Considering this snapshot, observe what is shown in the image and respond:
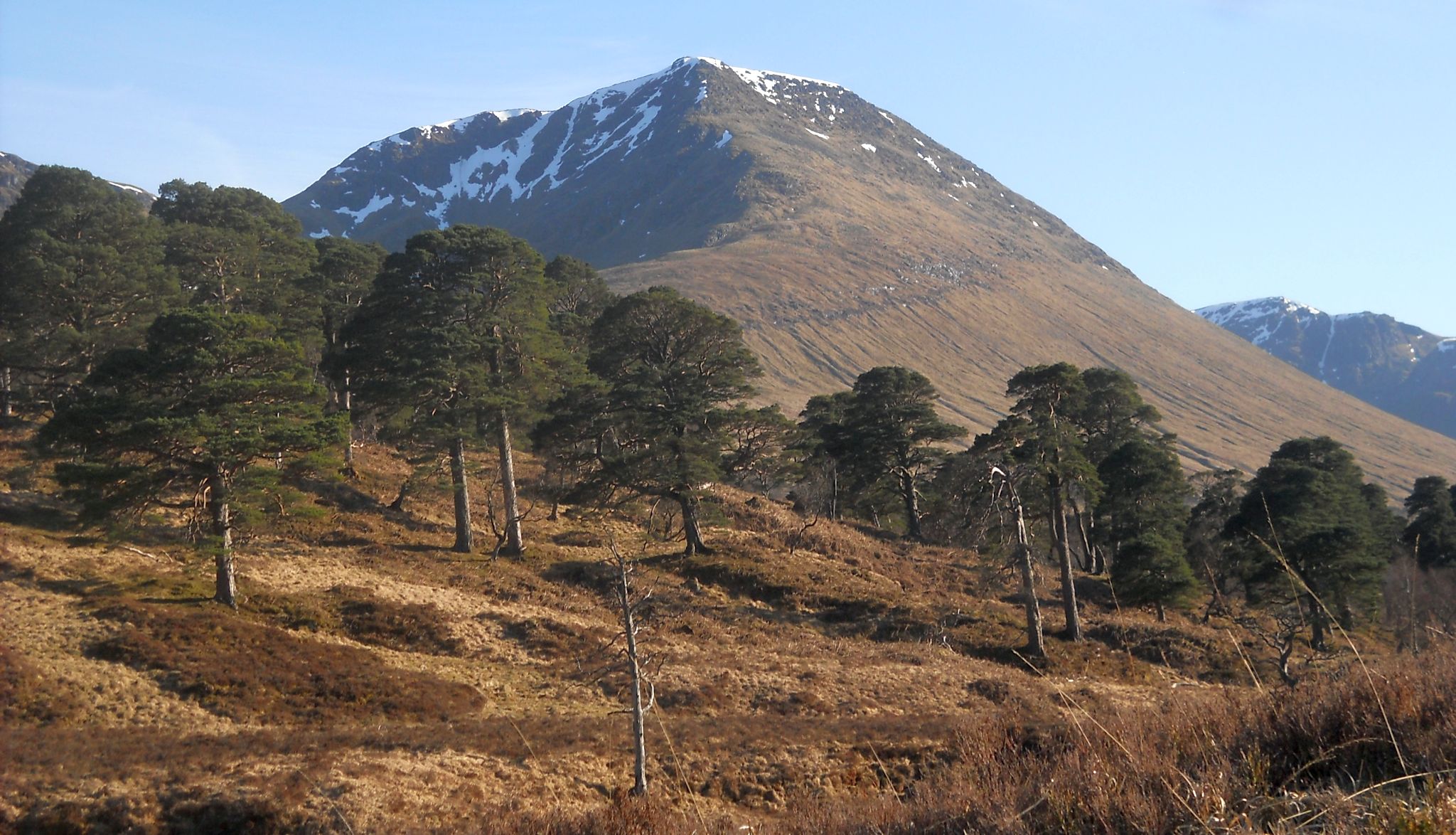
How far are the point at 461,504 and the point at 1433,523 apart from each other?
50695mm

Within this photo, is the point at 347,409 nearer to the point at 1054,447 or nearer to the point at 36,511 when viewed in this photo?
the point at 36,511

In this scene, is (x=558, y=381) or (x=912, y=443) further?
(x=912, y=443)

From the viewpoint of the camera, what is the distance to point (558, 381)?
35.0 m

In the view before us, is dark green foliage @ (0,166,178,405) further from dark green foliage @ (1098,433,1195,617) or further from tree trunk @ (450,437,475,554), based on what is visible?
dark green foliage @ (1098,433,1195,617)

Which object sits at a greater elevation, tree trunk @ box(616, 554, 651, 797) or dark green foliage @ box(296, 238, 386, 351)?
dark green foliage @ box(296, 238, 386, 351)

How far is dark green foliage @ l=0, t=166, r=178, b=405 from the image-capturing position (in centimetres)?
3250

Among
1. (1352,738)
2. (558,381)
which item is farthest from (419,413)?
(1352,738)

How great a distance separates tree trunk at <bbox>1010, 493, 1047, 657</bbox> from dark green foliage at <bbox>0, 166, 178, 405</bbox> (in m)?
32.5

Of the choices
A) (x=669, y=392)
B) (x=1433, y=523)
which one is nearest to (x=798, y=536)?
(x=669, y=392)

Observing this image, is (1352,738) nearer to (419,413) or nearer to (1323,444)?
(419,413)

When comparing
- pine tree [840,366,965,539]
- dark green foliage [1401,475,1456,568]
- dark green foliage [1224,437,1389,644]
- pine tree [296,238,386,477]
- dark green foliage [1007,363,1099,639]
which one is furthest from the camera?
dark green foliage [1401,475,1456,568]

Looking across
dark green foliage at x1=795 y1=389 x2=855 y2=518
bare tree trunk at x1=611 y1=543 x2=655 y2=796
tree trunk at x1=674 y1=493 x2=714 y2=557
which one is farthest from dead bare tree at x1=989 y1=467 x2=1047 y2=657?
dark green foliage at x1=795 y1=389 x2=855 y2=518

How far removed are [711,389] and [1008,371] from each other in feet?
451

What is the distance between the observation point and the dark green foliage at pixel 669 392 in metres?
34.3
